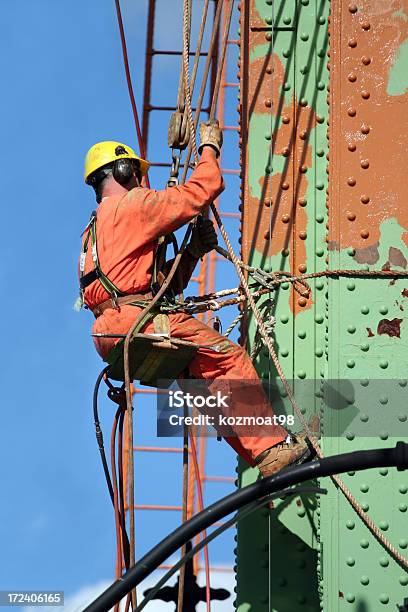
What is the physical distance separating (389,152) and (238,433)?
197 centimetres

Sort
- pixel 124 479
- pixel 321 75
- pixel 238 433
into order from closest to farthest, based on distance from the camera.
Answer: pixel 238 433
pixel 321 75
pixel 124 479

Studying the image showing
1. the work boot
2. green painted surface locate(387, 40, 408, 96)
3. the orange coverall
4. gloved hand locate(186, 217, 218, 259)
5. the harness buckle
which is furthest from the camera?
gloved hand locate(186, 217, 218, 259)

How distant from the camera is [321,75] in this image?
28.3 ft

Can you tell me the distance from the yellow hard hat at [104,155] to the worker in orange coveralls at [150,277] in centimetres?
44

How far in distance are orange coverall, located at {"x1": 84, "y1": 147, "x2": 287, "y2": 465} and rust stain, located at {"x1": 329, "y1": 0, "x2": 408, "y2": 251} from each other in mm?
801

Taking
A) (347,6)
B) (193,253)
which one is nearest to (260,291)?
(193,253)

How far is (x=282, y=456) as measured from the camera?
25.3ft

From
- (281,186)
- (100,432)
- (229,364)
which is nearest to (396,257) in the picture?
(281,186)

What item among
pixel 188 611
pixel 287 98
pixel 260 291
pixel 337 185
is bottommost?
pixel 188 611

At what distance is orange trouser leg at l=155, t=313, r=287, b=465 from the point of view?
25.7 feet

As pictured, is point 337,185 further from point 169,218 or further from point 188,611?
point 188,611

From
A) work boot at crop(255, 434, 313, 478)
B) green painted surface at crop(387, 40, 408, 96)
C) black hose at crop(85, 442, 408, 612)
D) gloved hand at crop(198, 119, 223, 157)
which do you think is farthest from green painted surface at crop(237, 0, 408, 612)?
black hose at crop(85, 442, 408, 612)

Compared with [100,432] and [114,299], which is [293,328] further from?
[100,432]

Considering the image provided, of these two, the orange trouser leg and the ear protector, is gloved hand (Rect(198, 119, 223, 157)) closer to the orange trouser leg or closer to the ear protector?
the ear protector
